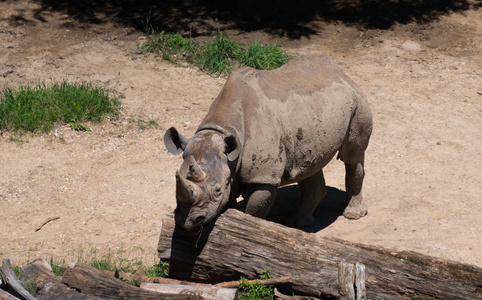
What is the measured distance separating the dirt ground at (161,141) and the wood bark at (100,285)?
1526 millimetres

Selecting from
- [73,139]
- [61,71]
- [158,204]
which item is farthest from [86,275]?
[61,71]

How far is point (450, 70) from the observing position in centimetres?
1128

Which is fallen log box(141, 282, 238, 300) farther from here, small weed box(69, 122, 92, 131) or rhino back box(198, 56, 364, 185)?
small weed box(69, 122, 92, 131)

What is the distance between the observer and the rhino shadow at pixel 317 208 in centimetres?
739

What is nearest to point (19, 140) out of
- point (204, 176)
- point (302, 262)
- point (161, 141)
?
point (161, 141)

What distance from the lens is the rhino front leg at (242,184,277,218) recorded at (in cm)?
569

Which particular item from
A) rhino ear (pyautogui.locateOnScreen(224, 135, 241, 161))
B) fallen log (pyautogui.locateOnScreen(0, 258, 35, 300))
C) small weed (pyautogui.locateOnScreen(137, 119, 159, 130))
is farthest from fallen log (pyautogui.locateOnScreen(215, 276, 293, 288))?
small weed (pyautogui.locateOnScreen(137, 119, 159, 130))

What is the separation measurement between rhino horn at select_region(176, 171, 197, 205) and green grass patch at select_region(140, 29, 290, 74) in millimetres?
6041

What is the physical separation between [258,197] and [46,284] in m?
2.00

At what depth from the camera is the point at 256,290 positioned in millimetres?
5102

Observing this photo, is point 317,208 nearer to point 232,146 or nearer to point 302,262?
point 302,262

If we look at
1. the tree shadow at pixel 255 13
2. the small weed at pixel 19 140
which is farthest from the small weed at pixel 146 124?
the tree shadow at pixel 255 13

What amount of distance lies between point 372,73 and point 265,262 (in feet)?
22.4

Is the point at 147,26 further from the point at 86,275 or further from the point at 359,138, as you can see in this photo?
the point at 86,275
